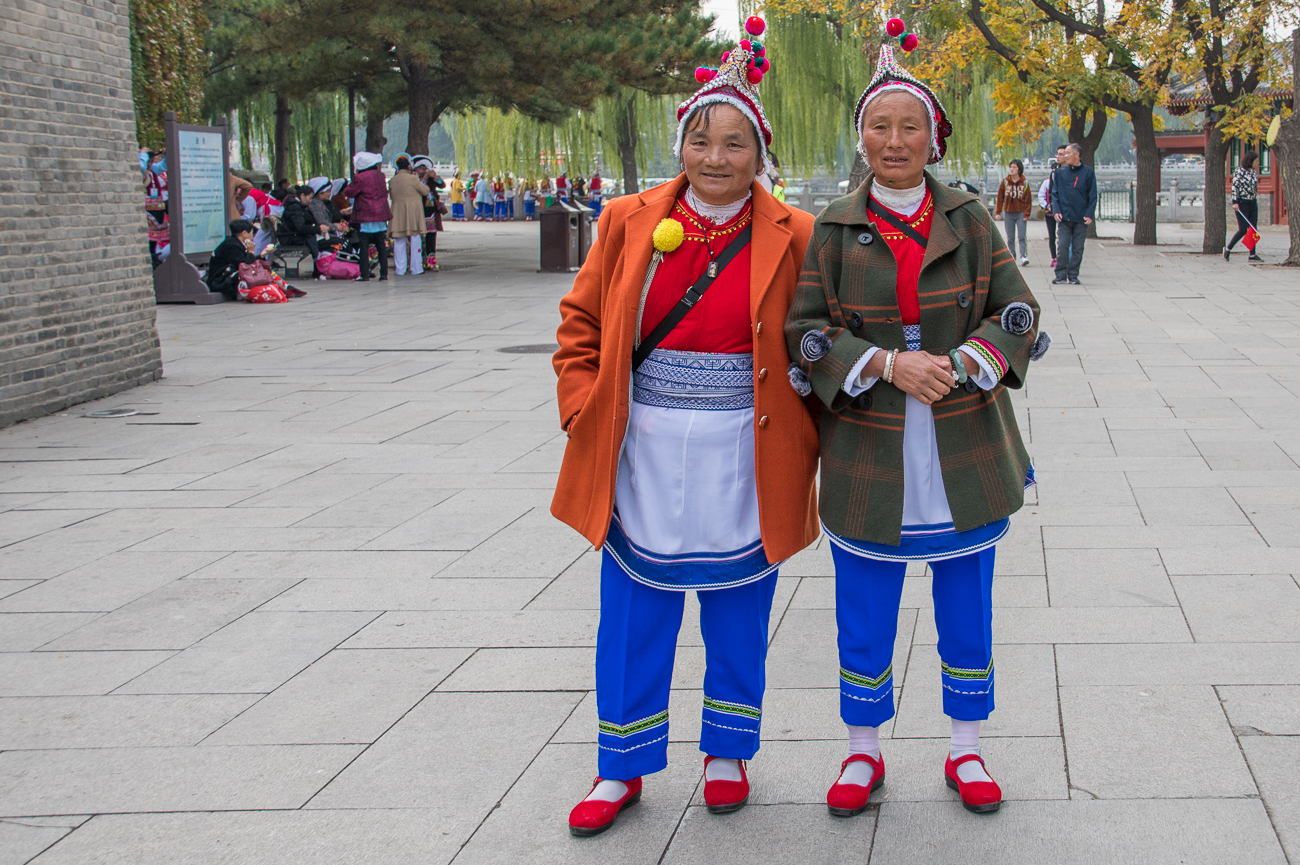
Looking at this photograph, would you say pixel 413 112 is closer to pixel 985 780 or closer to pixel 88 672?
pixel 88 672

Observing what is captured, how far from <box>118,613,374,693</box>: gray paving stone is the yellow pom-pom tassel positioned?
6.00 feet

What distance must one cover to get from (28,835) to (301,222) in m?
17.0

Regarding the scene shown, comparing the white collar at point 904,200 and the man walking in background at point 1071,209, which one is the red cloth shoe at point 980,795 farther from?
the man walking in background at point 1071,209

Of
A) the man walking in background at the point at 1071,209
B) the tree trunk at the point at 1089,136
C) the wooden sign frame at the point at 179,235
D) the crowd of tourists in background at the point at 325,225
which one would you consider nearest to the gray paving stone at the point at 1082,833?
the man walking in background at the point at 1071,209

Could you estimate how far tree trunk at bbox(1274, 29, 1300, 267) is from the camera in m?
17.0

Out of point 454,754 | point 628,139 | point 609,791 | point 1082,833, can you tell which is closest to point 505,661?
point 454,754

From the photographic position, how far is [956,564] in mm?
2832

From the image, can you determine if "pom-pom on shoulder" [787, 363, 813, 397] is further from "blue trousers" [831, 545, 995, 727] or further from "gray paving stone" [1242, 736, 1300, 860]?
"gray paving stone" [1242, 736, 1300, 860]

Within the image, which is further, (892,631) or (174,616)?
(174,616)

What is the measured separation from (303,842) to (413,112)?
65.5 feet

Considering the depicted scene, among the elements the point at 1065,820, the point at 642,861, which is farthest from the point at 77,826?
the point at 1065,820

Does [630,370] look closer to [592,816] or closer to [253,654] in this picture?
[592,816]

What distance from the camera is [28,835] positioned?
2.84 metres

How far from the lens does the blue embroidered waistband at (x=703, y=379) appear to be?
2.80 meters
